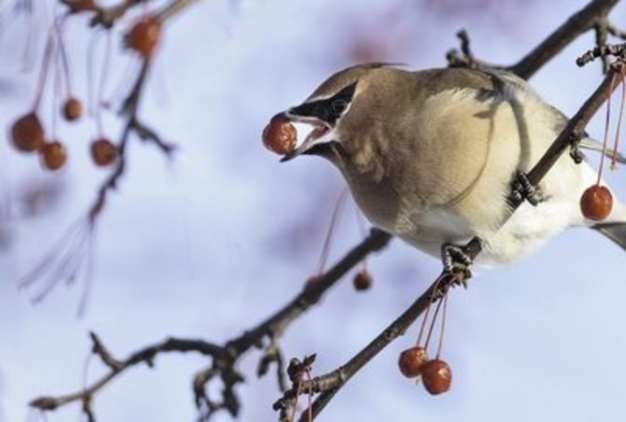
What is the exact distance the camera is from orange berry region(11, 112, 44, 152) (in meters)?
3.32

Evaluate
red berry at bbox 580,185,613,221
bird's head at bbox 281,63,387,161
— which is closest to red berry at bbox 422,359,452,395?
red berry at bbox 580,185,613,221

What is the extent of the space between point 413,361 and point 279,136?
2.29 feet

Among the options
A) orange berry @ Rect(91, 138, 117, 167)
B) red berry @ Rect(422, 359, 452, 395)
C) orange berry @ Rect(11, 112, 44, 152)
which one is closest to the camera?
red berry @ Rect(422, 359, 452, 395)

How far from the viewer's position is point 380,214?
3.77 m

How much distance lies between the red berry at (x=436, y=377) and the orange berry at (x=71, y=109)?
1131 millimetres

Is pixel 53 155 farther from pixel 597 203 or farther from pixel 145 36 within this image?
pixel 597 203

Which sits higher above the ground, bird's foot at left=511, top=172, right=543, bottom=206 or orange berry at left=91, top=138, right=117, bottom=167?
bird's foot at left=511, top=172, right=543, bottom=206

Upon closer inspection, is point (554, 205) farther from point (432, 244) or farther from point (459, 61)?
point (459, 61)

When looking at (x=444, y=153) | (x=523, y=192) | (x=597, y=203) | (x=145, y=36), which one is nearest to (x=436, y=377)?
(x=597, y=203)

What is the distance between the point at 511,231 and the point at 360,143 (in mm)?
515

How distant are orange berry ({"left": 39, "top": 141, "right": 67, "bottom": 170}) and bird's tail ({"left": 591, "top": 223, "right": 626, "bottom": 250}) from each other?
6.16ft

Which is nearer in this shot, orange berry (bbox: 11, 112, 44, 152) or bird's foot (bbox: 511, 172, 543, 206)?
orange berry (bbox: 11, 112, 44, 152)

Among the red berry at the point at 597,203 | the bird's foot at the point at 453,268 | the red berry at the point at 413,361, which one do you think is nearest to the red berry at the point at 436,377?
the red berry at the point at 413,361

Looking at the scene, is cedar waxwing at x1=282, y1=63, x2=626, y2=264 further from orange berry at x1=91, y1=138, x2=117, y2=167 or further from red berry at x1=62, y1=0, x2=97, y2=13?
red berry at x1=62, y1=0, x2=97, y2=13
